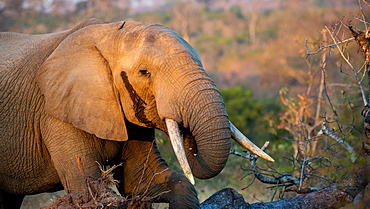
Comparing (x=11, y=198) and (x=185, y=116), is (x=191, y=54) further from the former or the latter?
(x=11, y=198)

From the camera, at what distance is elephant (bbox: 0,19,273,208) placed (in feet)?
13.0

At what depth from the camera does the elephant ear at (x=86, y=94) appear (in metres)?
4.25

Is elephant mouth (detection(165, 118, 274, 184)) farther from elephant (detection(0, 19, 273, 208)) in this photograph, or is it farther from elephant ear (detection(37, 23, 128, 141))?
elephant ear (detection(37, 23, 128, 141))

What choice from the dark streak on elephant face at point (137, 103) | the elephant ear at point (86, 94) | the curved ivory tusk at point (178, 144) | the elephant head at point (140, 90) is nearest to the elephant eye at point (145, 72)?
the elephant head at point (140, 90)

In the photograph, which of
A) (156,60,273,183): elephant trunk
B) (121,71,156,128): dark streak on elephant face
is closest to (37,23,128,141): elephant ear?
(121,71,156,128): dark streak on elephant face

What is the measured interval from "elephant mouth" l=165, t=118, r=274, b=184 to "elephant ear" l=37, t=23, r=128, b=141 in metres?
0.47

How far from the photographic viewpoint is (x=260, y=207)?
407cm

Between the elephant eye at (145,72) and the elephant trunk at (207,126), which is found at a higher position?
the elephant eye at (145,72)

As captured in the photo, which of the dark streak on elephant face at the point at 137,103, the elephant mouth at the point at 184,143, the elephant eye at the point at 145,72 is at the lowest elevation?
the elephant mouth at the point at 184,143

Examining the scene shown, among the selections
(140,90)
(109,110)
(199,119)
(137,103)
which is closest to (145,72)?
(140,90)

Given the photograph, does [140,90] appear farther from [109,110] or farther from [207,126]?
[207,126]

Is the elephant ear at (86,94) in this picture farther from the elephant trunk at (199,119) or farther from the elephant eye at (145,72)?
the elephant trunk at (199,119)

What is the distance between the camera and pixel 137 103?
4.21 metres

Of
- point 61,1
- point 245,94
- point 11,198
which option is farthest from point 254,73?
point 11,198
